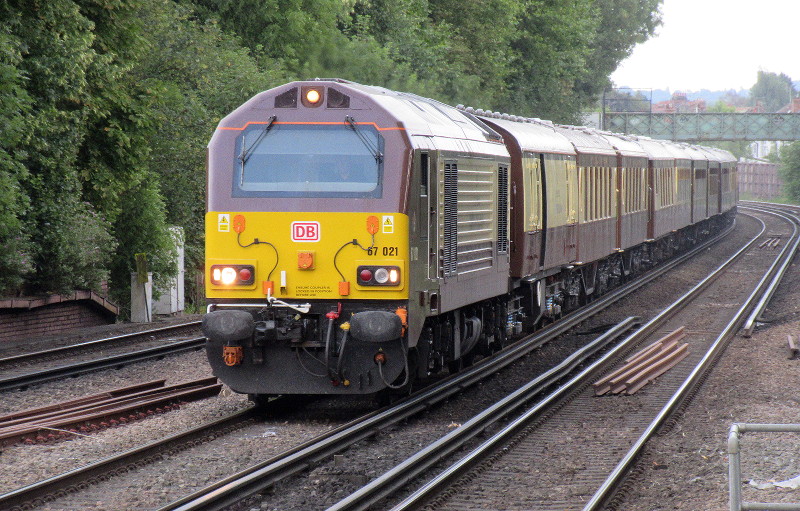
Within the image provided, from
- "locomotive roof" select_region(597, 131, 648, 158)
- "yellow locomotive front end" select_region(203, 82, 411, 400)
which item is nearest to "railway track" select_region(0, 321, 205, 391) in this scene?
"yellow locomotive front end" select_region(203, 82, 411, 400)

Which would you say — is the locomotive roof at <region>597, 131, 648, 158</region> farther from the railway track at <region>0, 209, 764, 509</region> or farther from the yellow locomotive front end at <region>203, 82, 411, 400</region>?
the yellow locomotive front end at <region>203, 82, 411, 400</region>

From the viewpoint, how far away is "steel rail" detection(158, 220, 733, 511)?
7.59 m

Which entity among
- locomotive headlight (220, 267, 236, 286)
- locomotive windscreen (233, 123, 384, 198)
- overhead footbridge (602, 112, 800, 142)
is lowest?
locomotive headlight (220, 267, 236, 286)

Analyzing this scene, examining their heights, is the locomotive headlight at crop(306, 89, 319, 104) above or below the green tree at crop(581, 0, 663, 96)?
below

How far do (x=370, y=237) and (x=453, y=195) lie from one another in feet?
4.89

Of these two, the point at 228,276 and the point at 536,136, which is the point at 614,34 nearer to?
the point at 536,136

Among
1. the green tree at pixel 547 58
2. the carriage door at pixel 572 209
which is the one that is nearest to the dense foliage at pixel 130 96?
the carriage door at pixel 572 209

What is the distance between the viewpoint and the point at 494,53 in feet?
157

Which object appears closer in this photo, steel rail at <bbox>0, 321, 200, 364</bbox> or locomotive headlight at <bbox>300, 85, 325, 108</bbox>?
locomotive headlight at <bbox>300, 85, 325, 108</bbox>

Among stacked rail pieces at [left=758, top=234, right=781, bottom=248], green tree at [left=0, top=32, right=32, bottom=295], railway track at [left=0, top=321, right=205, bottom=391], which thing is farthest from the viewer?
stacked rail pieces at [left=758, top=234, right=781, bottom=248]

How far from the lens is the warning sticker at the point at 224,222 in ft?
35.0

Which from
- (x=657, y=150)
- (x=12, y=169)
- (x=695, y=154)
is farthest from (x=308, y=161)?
(x=695, y=154)

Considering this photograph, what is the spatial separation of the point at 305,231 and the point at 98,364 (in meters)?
5.12

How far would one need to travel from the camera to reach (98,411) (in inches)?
426
